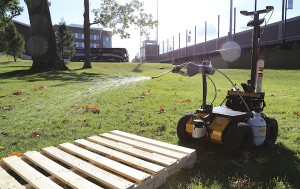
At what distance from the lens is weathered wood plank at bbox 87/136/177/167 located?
4119mm

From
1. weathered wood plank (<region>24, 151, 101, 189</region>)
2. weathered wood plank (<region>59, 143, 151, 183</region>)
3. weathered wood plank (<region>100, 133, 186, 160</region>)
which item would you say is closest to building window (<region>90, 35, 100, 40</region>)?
weathered wood plank (<region>100, 133, 186, 160</region>)

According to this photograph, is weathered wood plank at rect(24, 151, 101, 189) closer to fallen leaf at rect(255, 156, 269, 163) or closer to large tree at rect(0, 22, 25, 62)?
fallen leaf at rect(255, 156, 269, 163)

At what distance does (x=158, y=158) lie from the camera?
426cm

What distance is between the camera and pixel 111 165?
3.97m

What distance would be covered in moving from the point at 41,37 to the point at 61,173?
21657mm

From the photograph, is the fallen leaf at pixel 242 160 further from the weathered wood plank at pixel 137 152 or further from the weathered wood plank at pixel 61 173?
the weathered wood plank at pixel 61 173

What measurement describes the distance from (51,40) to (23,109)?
16.7 m

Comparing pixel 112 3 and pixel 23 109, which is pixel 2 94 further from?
pixel 112 3

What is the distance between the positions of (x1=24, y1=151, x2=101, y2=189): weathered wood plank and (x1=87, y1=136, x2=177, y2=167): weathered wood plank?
3.51ft

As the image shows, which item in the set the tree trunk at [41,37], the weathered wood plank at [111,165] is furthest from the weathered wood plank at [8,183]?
the tree trunk at [41,37]

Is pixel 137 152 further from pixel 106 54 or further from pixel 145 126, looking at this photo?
pixel 106 54

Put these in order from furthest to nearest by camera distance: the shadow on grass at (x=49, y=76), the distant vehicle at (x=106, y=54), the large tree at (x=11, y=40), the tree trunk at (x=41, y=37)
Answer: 1. the distant vehicle at (x=106, y=54)
2. the large tree at (x=11, y=40)
3. the tree trunk at (x=41, y=37)
4. the shadow on grass at (x=49, y=76)

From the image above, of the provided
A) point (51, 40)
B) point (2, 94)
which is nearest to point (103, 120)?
point (2, 94)

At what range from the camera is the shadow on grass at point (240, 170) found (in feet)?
12.9
